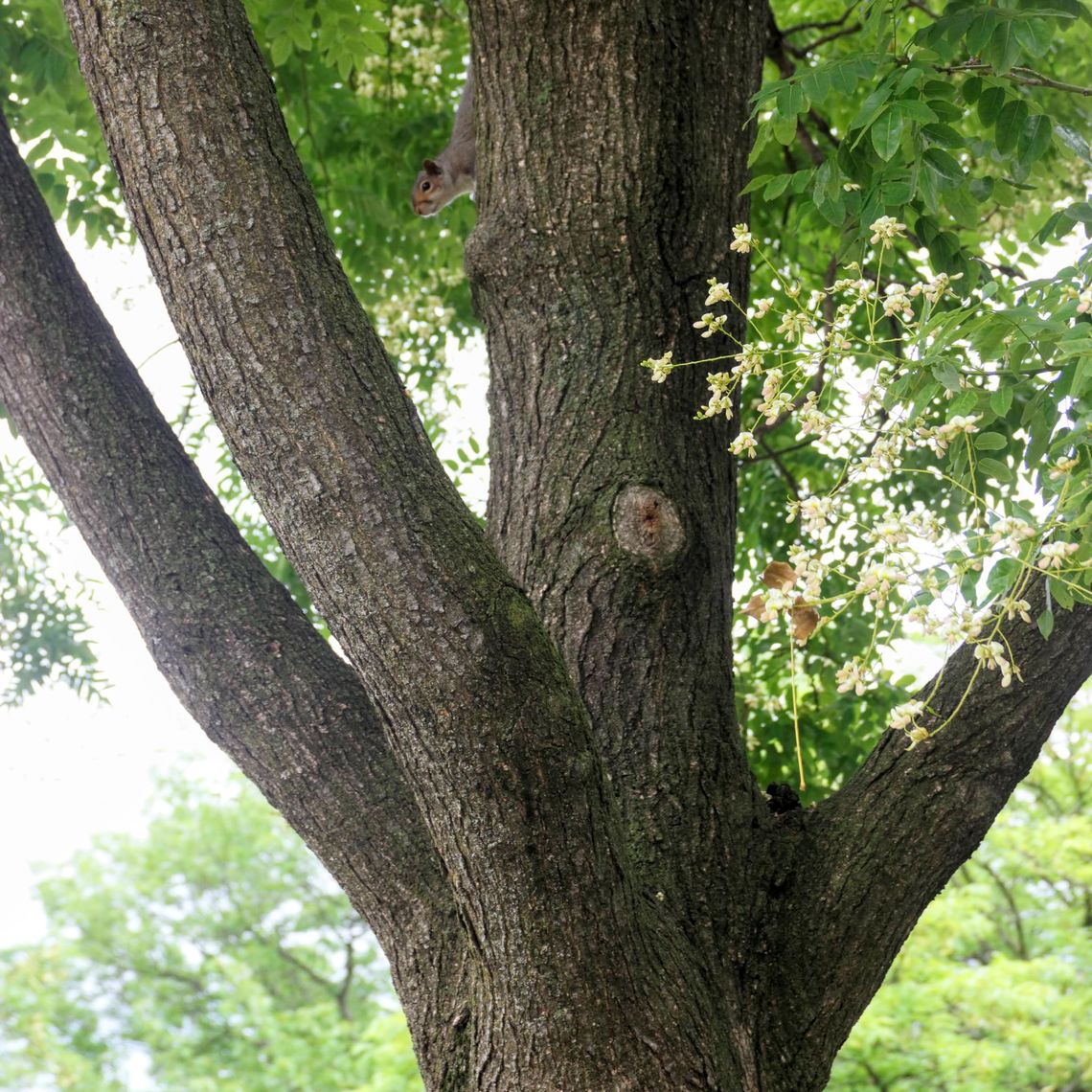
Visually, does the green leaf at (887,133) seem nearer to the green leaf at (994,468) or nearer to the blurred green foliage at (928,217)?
the blurred green foliage at (928,217)

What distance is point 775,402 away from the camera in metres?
1.61

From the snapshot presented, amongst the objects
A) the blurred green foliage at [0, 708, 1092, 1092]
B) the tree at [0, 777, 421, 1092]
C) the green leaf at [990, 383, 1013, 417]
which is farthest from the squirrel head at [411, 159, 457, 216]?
the tree at [0, 777, 421, 1092]

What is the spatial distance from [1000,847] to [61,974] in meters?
10.4

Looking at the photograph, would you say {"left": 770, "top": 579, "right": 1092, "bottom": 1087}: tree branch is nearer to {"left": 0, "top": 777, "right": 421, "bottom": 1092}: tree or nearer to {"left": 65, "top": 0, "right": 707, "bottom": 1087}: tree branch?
{"left": 65, "top": 0, "right": 707, "bottom": 1087}: tree branch

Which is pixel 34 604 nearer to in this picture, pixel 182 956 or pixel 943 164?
pixel 943 164

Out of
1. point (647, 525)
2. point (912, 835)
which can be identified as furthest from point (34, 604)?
point (912, 835)

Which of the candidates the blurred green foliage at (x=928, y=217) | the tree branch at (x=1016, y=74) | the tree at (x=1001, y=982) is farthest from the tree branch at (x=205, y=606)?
the tree at (x=1001, y=982)

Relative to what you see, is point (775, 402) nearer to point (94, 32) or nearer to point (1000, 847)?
point (94, 32)

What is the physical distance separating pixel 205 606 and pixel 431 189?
8.75 ft

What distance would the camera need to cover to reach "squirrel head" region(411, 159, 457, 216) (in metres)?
4.53

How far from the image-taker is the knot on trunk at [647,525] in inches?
94.8

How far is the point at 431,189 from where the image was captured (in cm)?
457

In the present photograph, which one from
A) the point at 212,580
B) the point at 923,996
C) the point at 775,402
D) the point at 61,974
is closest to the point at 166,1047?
the point at 61,974

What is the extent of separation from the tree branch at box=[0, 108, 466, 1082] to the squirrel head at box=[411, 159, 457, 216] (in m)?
2.10
